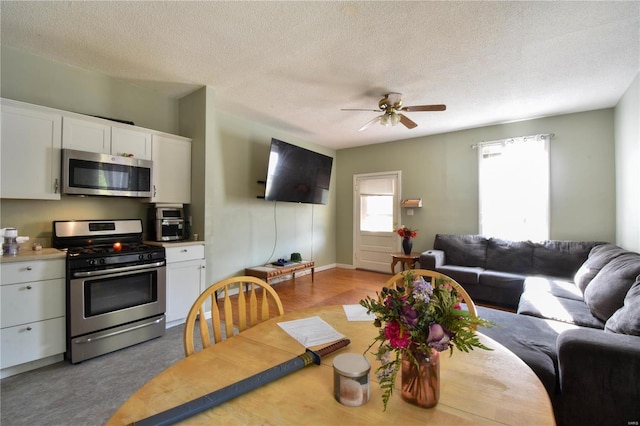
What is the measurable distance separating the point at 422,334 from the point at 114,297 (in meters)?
2.75

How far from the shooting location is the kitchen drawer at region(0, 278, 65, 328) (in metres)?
1.99

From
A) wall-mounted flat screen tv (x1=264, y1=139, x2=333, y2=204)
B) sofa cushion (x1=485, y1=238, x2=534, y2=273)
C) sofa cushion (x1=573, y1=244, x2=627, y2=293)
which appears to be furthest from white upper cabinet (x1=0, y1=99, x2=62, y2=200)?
sofa cushion (x1=485, y1=238, x2=534, y2=273)

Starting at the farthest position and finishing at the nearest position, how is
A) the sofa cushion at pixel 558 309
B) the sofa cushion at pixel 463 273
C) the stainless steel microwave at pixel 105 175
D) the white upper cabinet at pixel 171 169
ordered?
the sofa cushion at pixel 463 273 → the white upper cabinet at pixel 171 169 → the stainless steel microwave at pixel 105 175 → the sofa cushion at pixel 558 309

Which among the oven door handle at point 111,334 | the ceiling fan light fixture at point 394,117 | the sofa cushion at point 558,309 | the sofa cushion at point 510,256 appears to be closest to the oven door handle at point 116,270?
the oven door handle at point 111,334

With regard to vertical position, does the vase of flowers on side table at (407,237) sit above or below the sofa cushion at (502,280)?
above

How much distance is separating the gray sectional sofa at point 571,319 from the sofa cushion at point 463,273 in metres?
0.01

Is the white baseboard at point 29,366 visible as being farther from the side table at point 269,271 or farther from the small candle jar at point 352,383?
the small candle jar at point 352,383

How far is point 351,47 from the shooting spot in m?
2.39

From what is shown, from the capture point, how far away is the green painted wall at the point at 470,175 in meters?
3.76

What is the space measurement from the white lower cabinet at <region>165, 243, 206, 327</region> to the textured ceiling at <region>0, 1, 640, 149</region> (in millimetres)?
1881

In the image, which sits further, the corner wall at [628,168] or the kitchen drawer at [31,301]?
the corner wall at [628,168]

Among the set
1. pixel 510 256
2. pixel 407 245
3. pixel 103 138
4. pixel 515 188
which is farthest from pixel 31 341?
pixel 515 188

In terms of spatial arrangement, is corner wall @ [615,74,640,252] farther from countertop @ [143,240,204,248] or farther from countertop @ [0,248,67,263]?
countertop @ [0,248,67,263]

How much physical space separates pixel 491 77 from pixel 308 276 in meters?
4.15
